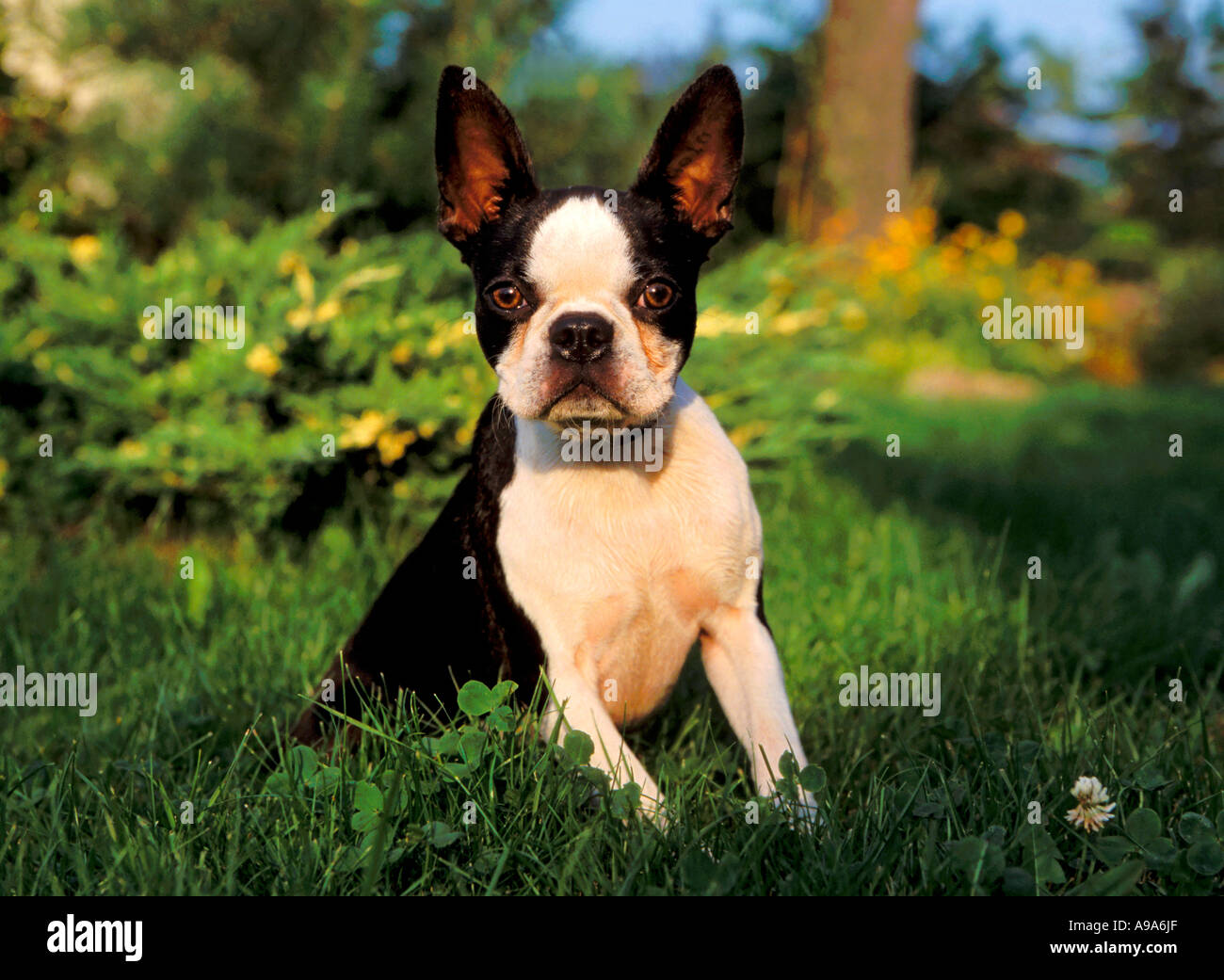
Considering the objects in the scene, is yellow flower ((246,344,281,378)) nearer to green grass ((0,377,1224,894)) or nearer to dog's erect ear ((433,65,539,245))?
green grass ((0,377,1224,894))

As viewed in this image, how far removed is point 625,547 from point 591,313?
0.56 m

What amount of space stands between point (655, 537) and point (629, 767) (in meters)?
0.53

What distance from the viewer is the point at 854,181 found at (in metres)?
12.4

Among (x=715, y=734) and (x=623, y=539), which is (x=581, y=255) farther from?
(x=715, y=734)

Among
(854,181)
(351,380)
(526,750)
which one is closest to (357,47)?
(351,380)

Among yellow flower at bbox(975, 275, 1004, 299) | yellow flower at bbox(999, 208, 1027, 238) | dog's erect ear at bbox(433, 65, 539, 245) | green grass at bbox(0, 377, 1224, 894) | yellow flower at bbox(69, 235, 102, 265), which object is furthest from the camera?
yellow flower at bbox(999, 208, 1027, 238)

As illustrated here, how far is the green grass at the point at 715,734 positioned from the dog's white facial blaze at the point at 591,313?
733mm

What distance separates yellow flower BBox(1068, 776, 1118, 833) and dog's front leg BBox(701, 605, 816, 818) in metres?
0.56

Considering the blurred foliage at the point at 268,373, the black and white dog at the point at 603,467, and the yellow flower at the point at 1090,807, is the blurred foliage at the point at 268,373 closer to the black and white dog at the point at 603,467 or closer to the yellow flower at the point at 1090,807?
the black and white dog at the point at 603,467

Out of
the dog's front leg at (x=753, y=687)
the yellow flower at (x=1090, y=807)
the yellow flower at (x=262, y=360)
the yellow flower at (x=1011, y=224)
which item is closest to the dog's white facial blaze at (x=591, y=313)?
the dog's front leg at (x=753, y=687)

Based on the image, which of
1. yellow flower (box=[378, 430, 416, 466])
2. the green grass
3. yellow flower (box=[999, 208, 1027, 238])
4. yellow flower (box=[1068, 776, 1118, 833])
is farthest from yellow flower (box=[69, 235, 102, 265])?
yellow flower (box=[999, 208, 1027, 238])

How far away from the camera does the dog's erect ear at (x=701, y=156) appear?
269cm

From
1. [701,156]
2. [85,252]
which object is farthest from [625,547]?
A: [85,252]

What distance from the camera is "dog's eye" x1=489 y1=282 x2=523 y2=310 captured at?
269cm
